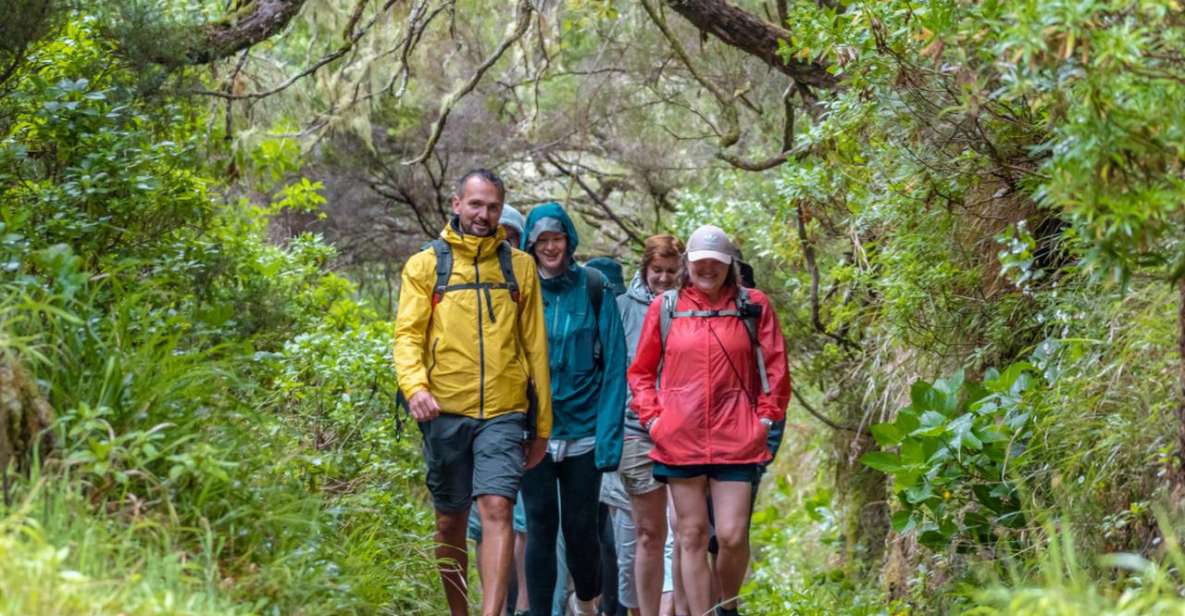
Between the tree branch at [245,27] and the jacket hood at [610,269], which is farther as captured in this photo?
the tree branch at [245,27]

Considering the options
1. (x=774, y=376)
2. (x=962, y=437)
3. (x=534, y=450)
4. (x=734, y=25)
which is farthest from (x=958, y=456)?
(x=734, y=25)

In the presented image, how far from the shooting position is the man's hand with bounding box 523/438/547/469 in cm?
696

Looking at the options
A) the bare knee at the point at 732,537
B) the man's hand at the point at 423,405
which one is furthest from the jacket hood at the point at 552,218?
the bare knee at the point at 732,537

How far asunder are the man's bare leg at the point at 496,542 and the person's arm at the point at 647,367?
3.33 feet

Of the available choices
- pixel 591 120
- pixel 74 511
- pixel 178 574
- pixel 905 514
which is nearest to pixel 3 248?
pixel 74 511

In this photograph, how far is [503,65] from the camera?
16.8 metres

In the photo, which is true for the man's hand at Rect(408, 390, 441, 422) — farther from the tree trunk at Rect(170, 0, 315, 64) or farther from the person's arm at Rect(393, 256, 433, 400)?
the tree trunk at Rect(170, 0, 315, 64)

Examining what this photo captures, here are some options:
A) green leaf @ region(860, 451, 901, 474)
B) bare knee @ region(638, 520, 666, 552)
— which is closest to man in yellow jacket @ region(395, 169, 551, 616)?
bare knee @ region(638, 520, 666, 552)

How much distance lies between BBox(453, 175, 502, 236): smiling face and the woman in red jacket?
1040 mm

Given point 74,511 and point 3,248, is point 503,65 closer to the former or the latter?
point 3,248

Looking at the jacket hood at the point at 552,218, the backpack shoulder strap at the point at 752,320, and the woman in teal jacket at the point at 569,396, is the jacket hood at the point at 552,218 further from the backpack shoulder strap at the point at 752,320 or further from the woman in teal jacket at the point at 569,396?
the backpack shoulder strap at the point at 752,320

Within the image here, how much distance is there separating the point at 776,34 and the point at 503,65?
24.8 feet

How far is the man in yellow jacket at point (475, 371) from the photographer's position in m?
6.59

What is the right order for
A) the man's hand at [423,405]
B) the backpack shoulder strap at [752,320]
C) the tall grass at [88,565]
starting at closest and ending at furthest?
the tall grass at [88,565] → the man's hand at [423,405] → the backpack shoulder strap at [752,320]
